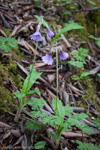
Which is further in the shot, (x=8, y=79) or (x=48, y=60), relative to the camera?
(x=8, y=79)

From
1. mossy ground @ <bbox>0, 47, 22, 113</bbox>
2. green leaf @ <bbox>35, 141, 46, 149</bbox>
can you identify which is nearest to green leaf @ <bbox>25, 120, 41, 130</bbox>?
green leaf @ <bbox>35, 141, 46, 149</bbox>

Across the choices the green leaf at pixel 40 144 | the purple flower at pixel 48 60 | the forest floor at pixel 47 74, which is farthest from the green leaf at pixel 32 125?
the purple flower at pixel 48 60

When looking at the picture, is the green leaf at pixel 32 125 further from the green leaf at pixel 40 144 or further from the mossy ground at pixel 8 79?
the mossy ground at pixel 8 79

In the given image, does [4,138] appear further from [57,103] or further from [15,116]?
[57,103]

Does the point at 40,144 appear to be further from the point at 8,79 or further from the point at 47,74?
the point at 47,74

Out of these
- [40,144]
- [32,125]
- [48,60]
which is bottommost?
[40,144]

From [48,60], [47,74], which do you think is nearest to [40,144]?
[48,60]

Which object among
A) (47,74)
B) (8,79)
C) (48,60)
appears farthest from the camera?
(47,74)

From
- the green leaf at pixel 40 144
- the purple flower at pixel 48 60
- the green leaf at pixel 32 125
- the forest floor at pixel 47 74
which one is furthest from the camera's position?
the purple flower at pixel 48 60
